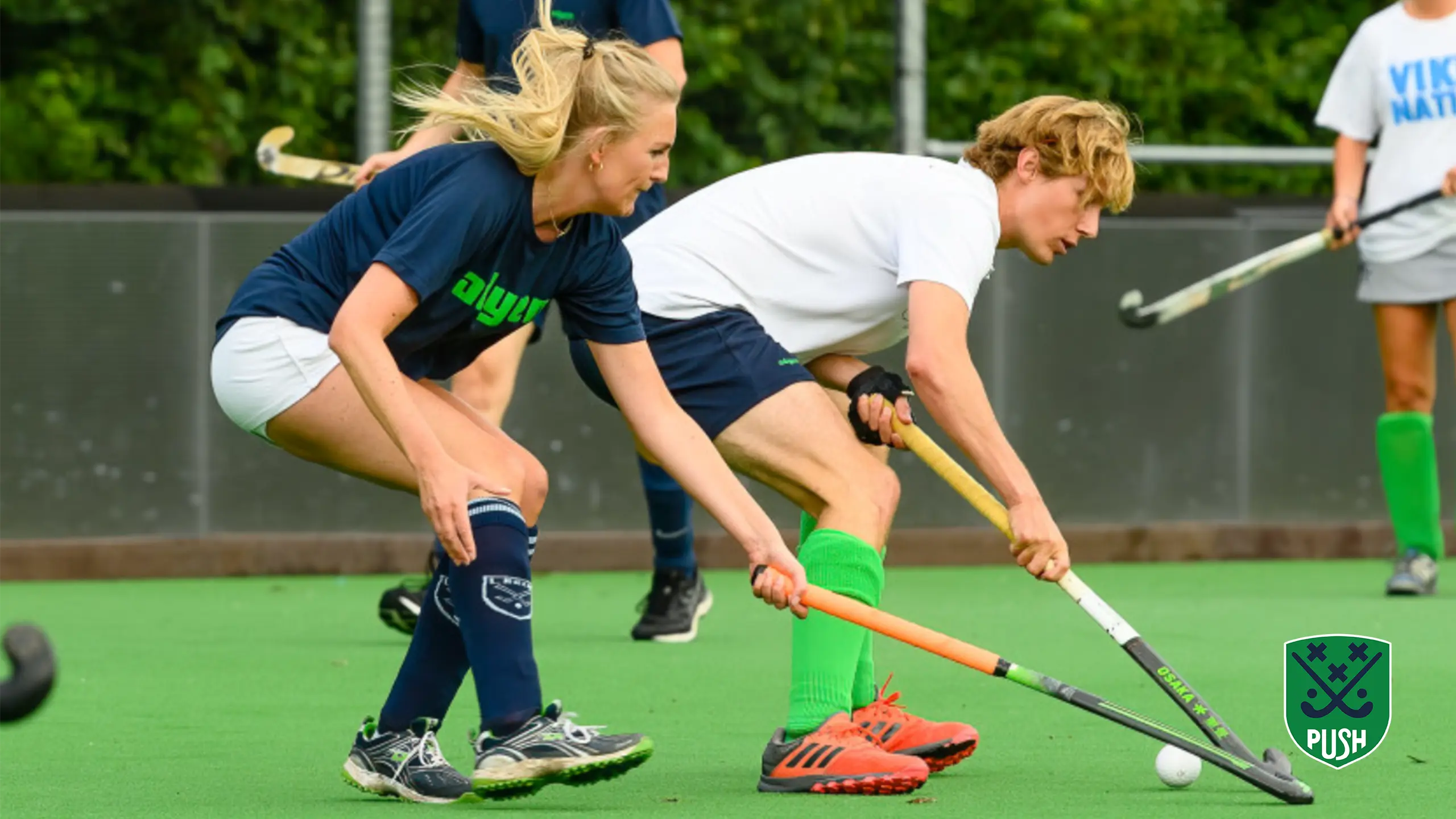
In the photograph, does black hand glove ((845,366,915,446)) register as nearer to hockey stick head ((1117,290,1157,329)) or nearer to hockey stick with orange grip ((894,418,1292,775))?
hockey stick with orange grip ((894,418,1292,775))

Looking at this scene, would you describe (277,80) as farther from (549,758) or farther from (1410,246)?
(549,758)

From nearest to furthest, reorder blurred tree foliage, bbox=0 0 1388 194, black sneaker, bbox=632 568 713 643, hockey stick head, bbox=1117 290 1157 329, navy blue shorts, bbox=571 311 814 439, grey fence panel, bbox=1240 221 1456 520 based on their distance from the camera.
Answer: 1. navy blue shorts, bbox=571 311 814 439
2. black sneaker, bbox=632 568 713 643
3. hockey stick head, bbox=1117 290 1157 329
4. blurred tree foliage, bbox=0 0 1388 194
5. grey fence panel, bbox=1240 221 1456 520

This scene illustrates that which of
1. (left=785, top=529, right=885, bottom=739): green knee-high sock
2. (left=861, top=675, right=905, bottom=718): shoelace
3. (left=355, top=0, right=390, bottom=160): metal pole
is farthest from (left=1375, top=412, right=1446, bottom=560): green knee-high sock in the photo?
(left=785, top=529, right=885, bottom=739): green knee-high sock

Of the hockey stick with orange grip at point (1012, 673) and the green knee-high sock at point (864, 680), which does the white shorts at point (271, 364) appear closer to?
the hockey stick with orange grip at point (1012, 673)

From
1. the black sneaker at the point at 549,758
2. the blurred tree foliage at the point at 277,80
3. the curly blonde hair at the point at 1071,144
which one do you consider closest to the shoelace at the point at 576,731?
the black sneaker at the point at 549,758

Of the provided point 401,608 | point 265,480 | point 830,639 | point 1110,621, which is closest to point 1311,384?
point 265,480

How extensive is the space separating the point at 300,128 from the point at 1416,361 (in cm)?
345

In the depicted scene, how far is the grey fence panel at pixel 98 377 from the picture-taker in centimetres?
751

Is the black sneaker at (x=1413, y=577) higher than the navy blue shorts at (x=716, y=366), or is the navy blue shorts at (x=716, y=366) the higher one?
the navy blue shorts at (x=716, y=366)

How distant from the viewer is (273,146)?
686cm

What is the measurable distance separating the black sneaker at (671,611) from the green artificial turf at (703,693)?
67 mm

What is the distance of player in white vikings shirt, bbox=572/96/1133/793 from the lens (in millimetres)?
3877

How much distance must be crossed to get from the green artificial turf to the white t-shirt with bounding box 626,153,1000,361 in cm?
72

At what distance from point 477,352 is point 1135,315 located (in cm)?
351
